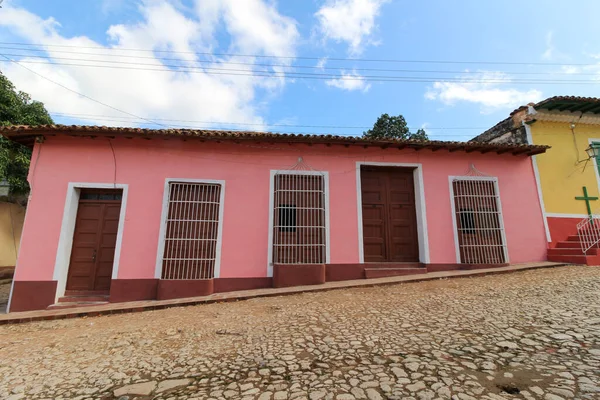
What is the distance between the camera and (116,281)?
217 inches

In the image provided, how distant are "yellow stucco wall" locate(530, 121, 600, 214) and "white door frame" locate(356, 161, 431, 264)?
350 centimetres

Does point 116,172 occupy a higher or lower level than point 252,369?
higher

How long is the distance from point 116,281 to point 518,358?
6.48 m

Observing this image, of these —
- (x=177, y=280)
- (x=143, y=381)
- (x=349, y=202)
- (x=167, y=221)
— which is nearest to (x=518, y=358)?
(x=143, y=381)

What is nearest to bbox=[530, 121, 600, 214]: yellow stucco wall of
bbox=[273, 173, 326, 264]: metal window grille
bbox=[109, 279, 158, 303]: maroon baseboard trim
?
bbox=[273, 173, 326, 264]: metal window grille

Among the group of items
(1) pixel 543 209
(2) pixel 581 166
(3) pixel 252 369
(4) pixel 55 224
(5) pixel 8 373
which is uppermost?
(2) pixel 581 166

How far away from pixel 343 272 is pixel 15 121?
1060 cm

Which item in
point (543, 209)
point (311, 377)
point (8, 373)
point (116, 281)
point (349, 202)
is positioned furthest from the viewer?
point (543, 209)

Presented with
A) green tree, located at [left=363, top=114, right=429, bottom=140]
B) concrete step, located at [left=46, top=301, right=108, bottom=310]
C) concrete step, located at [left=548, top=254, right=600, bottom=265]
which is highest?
green tree, located at [left=363, top=114, right=429, bottom=140]

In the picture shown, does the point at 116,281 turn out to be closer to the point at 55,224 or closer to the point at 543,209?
the point at 55,224

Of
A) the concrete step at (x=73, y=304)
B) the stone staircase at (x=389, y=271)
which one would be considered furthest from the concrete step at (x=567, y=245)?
the concrete step at (x=73, y=304)

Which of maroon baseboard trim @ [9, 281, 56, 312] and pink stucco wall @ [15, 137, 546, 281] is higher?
pink stucco wall @ [15, 137, 546, 281]

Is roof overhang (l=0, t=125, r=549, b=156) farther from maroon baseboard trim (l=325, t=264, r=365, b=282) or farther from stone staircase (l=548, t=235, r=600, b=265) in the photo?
maroon baseboard trim (l=325, t=264, r=365, b=282)

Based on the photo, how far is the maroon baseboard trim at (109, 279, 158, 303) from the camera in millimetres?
5461
